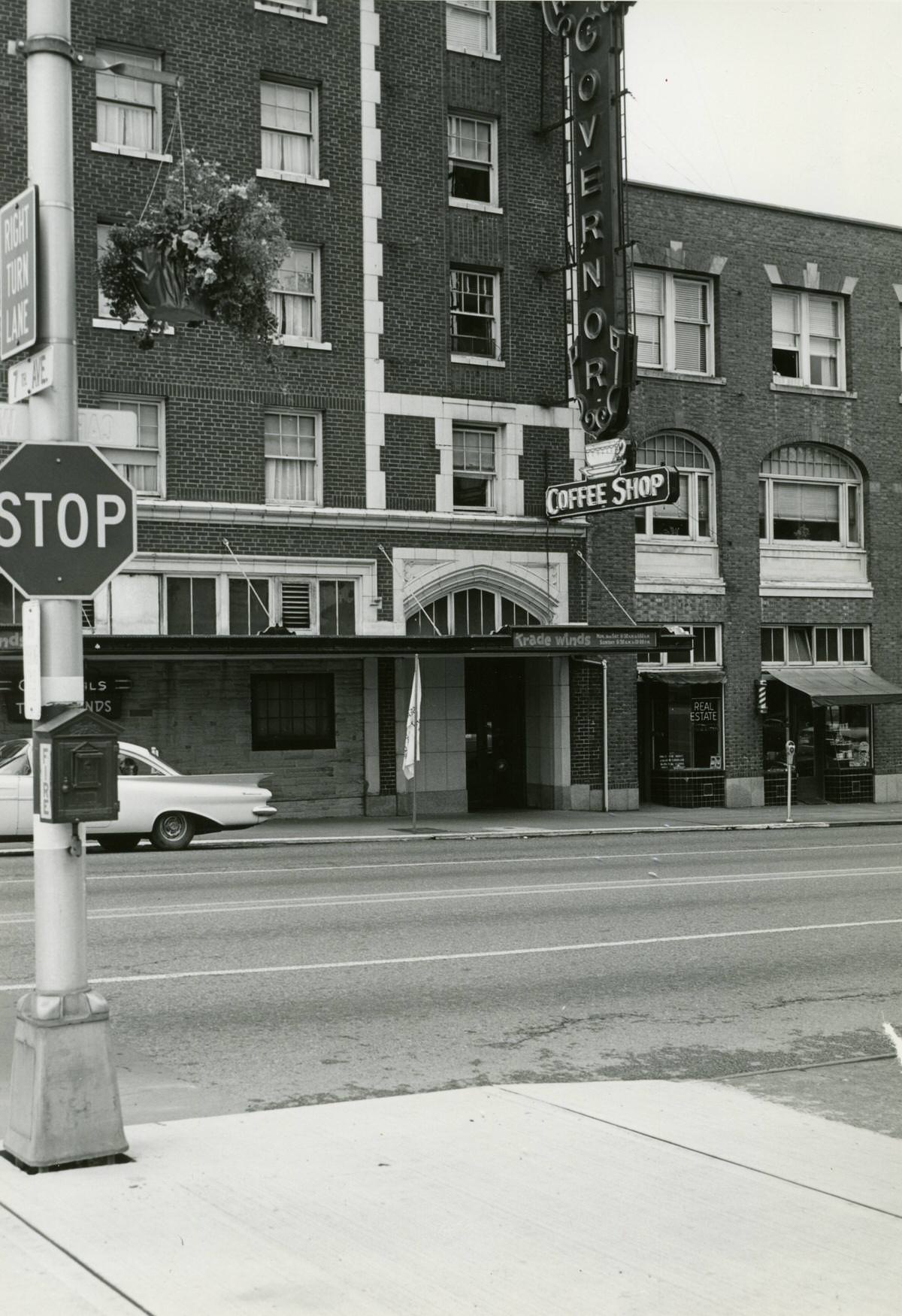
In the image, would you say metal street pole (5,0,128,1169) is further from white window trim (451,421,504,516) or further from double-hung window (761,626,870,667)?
double-hung window (761,626,870,667)

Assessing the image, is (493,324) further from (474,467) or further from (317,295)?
(317,295)

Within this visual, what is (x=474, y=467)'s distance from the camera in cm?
2769

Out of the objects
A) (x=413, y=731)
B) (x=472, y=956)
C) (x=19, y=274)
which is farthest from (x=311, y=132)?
(x=19, y=274)

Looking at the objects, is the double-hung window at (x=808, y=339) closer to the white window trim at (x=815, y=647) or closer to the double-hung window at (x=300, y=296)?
the white window trim at (x=815, y=647)

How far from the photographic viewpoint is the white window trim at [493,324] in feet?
90.1

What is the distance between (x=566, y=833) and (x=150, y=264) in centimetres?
1630

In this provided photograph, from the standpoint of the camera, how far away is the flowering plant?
9.09 metres

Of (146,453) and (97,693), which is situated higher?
(146,453)

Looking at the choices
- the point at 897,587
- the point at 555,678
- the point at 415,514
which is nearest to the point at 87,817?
the point at 415,514

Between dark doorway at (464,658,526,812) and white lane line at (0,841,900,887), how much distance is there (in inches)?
323

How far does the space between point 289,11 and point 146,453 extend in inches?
324

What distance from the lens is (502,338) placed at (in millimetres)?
27938

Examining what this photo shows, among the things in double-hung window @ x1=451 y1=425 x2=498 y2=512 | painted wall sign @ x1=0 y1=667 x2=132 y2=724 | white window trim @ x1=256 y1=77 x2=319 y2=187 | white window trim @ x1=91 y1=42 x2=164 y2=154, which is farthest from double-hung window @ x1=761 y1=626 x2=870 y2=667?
white window trim @ x1=91 y1=42 x2=164 y2=154

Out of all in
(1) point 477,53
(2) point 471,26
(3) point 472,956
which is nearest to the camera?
(3) point 472,956
